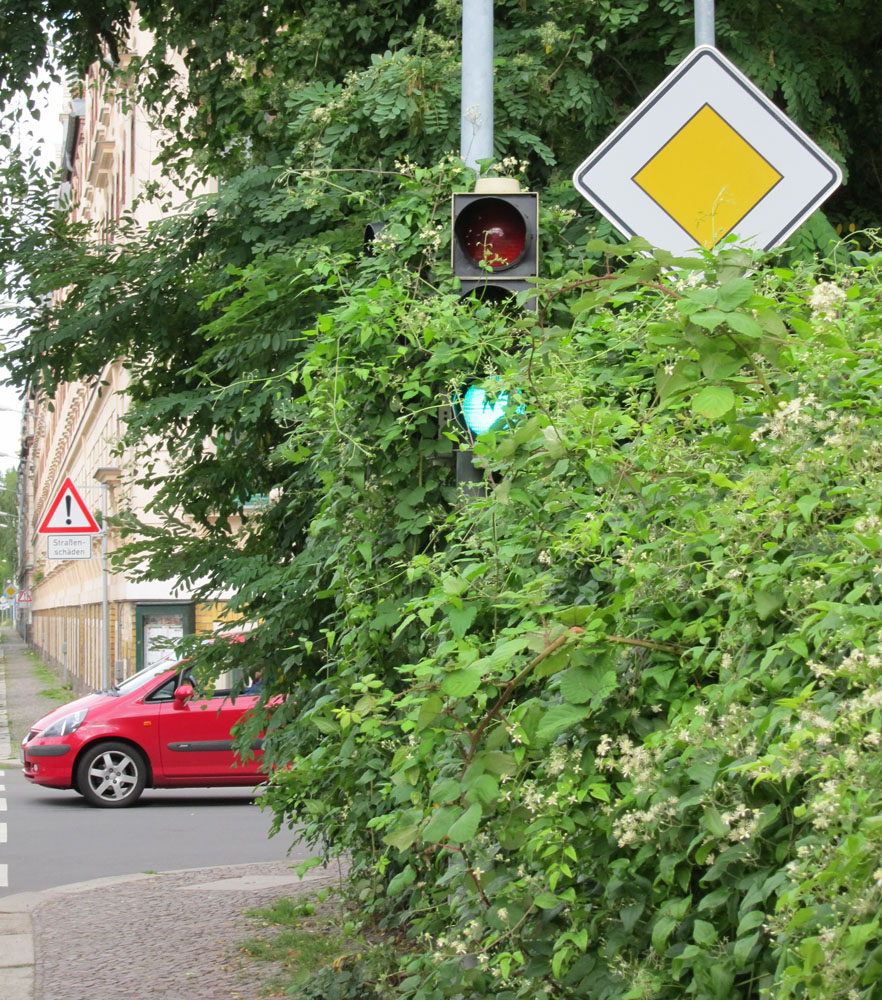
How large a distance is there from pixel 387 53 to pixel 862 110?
291 cm

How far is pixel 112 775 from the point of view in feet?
46.2

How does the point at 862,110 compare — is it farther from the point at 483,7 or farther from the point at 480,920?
the point at 480,920

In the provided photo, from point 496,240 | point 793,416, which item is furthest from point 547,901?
point 496,240

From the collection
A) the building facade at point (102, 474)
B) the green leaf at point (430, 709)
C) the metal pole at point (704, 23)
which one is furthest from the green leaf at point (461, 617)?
the building facade at point (102, 474)

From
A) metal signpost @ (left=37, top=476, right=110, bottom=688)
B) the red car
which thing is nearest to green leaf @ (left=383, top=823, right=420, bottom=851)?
the red car

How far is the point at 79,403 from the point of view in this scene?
4503 cm

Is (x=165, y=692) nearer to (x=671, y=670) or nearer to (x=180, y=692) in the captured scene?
(x=180, y=692)

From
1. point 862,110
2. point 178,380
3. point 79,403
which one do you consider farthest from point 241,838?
point 79,403

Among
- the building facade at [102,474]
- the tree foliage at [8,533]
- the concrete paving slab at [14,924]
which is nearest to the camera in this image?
the concrete paving slab at [14,924]

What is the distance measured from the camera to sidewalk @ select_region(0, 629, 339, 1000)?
20.4 feet

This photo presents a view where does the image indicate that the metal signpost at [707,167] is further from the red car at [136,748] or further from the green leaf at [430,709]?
the red car at [136,748]

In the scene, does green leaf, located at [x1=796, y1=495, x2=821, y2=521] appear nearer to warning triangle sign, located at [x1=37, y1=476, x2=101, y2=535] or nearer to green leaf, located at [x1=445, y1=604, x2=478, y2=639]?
green leaf, located at [x1=445, y1=604, x2=478, y2=639]

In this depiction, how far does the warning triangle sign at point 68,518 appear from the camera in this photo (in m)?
18.5

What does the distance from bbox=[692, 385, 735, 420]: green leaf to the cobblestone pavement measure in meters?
4.57
